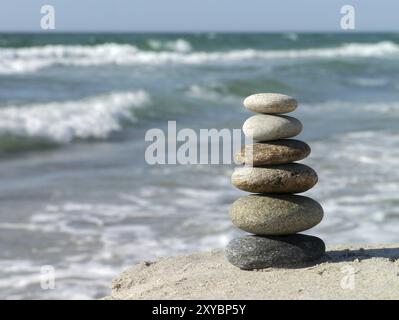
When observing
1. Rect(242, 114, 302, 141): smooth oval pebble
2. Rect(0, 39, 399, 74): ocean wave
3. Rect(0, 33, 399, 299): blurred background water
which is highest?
Rect(0, 39, 399, 74): ocean wave

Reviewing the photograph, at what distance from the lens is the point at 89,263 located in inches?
305

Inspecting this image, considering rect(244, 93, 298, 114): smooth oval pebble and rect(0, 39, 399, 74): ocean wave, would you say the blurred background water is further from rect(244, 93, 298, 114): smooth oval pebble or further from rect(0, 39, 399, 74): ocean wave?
rect(0, 39, 399, 74): ocean wave

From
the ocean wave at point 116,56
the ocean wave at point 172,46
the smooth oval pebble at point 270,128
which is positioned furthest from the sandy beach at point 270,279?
the ocean wave at point 172,46

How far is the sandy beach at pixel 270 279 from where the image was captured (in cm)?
512

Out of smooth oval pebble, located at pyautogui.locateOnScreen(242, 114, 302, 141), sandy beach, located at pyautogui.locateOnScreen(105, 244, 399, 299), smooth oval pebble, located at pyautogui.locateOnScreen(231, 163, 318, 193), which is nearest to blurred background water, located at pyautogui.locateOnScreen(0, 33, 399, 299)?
sandy beach, located at pyautogui.locateOnScreen(105, 244, 399, 299)

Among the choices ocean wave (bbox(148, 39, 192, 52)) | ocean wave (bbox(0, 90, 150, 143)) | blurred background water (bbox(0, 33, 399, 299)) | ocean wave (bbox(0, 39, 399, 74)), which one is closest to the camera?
blurred background water (bbox(0, 33, 399, 299))

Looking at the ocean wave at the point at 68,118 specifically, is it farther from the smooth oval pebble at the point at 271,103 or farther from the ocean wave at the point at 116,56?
the ocean wave at the point at 116,56

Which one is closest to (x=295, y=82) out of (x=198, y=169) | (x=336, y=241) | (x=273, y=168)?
(x=198, y=169)

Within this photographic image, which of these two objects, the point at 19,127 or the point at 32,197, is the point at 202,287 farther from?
the point at 19,127

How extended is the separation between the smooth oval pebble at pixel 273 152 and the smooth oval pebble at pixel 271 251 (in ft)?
1.99

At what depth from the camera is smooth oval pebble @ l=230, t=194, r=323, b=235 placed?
570 centimetres

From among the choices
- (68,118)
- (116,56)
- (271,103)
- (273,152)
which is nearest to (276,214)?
(273,152)

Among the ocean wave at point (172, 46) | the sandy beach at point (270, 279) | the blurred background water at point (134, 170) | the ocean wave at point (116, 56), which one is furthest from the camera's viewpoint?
the ocean wave at point (172, 46)

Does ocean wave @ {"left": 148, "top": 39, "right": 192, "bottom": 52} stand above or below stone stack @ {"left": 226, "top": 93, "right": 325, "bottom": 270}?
above
